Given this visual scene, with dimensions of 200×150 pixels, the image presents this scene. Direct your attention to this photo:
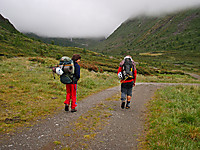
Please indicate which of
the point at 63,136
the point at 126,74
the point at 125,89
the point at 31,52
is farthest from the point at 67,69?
the point at 31,52

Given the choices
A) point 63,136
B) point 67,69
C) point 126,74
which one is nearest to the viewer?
point 63,136

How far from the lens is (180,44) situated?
19612 centimetres

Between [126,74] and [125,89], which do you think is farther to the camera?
[125,89]

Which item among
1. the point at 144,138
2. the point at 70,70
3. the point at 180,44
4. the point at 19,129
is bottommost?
the point at 144,138

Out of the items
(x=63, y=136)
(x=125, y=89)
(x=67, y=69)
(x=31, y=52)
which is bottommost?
(x=63, y=136)

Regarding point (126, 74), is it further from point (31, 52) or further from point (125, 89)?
point (31, 52)

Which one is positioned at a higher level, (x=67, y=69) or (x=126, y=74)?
(x=67, y=69)

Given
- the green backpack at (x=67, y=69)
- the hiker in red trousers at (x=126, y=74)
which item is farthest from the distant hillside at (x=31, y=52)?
the hiker in red trousers at (x=126, y=74)

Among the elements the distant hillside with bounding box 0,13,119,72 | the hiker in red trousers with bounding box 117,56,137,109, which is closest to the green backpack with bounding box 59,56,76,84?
the hiker in red trousers with bounding box 117,56,137,109

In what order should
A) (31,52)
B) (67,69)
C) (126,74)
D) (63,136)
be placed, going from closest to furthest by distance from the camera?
(63,136), (67,69), (126,74), (31,52)

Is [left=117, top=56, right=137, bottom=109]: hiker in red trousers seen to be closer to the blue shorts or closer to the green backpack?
the blue shorts

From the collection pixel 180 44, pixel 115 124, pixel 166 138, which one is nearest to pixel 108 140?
pixel 115 124

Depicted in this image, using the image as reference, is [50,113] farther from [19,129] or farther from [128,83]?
[128,83]

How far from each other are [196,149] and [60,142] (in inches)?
148
